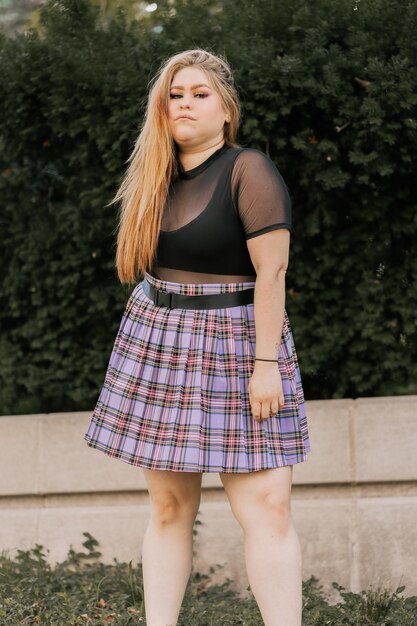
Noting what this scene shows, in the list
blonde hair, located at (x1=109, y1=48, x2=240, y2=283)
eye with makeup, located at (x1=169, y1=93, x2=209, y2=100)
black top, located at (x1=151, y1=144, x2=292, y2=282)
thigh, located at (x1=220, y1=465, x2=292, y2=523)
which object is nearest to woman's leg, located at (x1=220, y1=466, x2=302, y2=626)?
thigh, located at (x1=220, y1=465, x2=292, y2=523)

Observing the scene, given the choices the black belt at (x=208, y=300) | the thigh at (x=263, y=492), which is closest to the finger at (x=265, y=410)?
the thigh at (x=263, y=492)

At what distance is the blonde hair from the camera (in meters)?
3.05

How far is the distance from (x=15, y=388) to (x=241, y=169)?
2208 millimetres

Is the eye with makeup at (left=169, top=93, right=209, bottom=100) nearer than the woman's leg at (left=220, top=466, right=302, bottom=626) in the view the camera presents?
No

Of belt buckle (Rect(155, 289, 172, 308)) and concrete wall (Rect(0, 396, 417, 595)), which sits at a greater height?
belt buckle (Rect(155, 289, 172, 308))

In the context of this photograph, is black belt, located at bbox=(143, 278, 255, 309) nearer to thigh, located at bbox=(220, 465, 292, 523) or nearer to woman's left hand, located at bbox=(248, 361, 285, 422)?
woman's left hand, located at bbox=(248, 361, 285, 422)

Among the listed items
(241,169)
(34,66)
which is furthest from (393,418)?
(34,66)

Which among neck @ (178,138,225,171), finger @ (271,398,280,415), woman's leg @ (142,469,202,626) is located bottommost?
woman's leg @ (142,469,202,626)

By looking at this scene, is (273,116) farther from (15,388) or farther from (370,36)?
(15,388)

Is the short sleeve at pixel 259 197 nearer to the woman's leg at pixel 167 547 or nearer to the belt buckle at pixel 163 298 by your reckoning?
the belt buckle at pixel 163 298

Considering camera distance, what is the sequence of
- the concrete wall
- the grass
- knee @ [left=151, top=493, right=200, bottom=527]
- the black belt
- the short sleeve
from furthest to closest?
the concrete wall
the grass
knee @ [left=151, top=493, right=200, bottom=527]
the black belt
the short sleeve

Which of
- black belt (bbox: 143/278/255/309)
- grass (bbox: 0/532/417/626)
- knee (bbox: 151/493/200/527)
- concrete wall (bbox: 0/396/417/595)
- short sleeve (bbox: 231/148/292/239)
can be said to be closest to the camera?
short sleeve (bbox: 231/148/292/239)

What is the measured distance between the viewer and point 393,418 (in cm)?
424

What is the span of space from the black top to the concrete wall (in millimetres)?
1462
